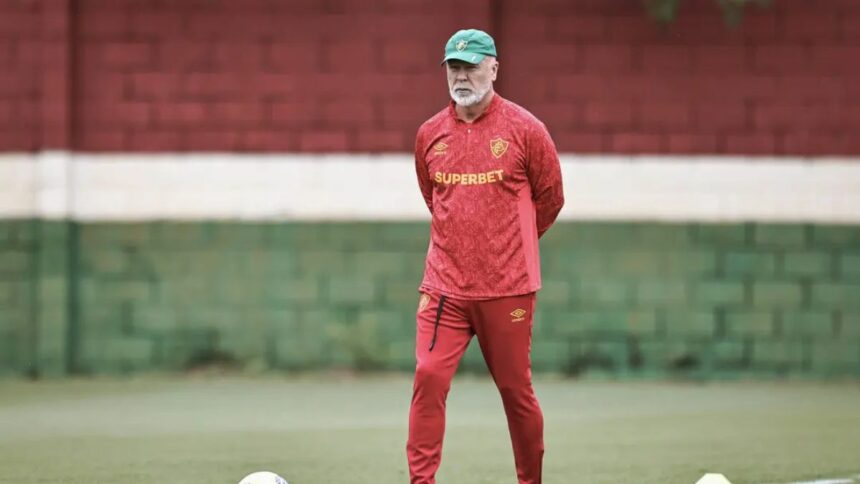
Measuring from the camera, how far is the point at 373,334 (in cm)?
1291

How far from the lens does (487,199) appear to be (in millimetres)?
6809

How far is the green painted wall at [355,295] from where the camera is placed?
12891 mm

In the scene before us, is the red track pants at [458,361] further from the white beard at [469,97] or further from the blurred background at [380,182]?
the blurred background at [380,182]

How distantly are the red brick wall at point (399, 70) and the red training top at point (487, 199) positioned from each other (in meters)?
5.91

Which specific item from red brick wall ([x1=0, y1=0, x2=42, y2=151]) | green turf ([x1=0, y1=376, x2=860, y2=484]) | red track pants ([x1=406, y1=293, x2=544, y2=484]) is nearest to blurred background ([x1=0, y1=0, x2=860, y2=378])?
red brick wall ([x1=0, y1=0, x2=42, y2=151])

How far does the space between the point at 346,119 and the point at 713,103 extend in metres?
3.02

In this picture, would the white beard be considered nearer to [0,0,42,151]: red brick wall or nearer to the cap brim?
the cap brim

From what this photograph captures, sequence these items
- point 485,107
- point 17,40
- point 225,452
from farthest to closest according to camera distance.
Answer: point 17,40 → point 225,452 → point 485,107

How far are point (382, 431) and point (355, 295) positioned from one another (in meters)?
2.91

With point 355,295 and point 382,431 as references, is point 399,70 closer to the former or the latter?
point 355,295

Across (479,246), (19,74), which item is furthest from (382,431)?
(19,74)

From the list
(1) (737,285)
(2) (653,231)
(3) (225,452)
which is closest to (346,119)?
(2) (653,231)

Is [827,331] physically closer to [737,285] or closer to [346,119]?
[737,285]

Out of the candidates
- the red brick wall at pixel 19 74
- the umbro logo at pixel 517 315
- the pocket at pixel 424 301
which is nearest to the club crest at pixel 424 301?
the pocket at pixel 424 301
